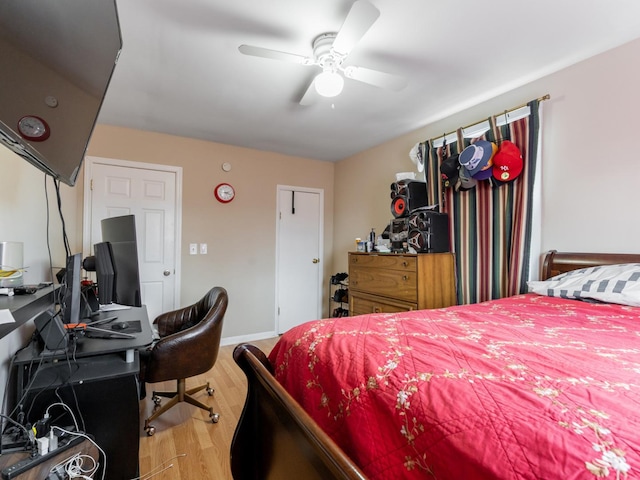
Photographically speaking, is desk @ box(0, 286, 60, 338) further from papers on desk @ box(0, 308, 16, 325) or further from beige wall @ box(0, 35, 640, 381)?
beige wall @ box(0, 35, 640, 381)

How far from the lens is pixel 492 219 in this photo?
8.18ft

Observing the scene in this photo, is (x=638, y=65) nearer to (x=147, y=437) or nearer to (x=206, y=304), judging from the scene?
(x=206, y=304)

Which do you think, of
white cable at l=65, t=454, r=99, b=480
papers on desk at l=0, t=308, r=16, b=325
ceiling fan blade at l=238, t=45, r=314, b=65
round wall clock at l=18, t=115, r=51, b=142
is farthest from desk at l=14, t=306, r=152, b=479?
ceiling fan blade at l=238, t=45, r=314, b=65

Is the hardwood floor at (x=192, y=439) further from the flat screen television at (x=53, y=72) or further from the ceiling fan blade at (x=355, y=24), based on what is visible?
the ceiling fan blade at (x=355, y=24)

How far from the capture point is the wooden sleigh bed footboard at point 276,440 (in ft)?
2.30

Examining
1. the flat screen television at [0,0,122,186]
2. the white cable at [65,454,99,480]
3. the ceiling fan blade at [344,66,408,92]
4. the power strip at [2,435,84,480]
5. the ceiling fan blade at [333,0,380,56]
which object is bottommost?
the white cable at [65,454,99,480]

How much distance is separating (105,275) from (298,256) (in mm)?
2721

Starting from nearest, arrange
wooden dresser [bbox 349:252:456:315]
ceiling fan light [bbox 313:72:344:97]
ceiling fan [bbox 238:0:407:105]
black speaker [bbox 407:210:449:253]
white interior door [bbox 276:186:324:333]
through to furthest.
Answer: ceiling fan [bbox 238:0:407:105] < ceiling fan light [bbox 313:72:344:97] < wooden dresser [bbox 349:252:456:315] < black speaker [bbox 407:210:449:253] < white interior door [bbox 276:186:324:333]

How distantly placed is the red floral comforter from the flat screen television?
111 centimetres

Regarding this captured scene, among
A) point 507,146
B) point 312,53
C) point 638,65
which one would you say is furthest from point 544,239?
point 312,53

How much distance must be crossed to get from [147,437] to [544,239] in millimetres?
2981

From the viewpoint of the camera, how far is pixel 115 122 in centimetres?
312

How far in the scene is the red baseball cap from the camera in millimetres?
2285

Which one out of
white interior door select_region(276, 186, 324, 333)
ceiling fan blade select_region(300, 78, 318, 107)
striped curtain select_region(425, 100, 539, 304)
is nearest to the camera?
ceiling fan blade select_region(300, 78, 318, 107)
